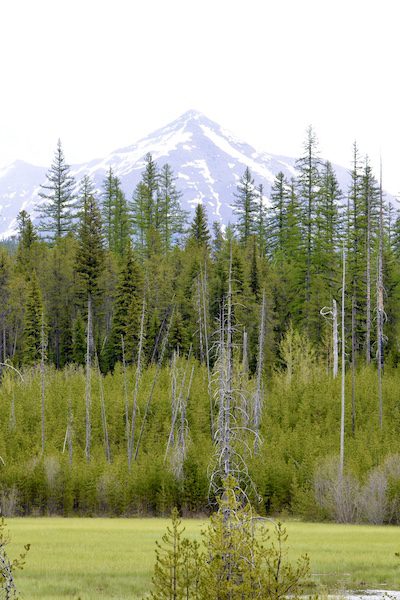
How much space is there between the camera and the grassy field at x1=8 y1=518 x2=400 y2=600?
25.0 metres

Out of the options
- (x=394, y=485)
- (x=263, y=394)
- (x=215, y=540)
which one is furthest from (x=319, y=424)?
(x=215, y=540)

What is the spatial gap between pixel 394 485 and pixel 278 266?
1577 inches

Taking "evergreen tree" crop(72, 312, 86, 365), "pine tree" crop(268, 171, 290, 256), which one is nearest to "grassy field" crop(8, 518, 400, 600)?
"evergreen tree" crop(72, 312, 86, 365)

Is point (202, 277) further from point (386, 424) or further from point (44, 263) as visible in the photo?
point (386, 424)

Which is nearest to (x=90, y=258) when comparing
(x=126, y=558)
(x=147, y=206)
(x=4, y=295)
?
(x=4, y=295)

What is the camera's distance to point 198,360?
78.9 metres

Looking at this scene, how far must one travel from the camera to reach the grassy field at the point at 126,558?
81.9 ft

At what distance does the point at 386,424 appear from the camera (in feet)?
187

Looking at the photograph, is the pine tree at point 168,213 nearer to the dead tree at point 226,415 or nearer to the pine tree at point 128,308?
the pine tree at point 128,308

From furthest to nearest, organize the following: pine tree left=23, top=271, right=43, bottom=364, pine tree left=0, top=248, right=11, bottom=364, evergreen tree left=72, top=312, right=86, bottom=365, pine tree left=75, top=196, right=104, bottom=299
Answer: pine tree left=0, top=248, right=11, bottom=364 < pine tree left=75, top=196, right=104, bottom=299 < evergreen tree left=72, top=312, right=86, bottom=365 < pine tree left=23, top=271, right=43, bottom=364

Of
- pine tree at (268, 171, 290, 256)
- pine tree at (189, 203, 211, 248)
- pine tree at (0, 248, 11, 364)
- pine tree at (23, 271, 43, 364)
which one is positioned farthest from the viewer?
pine tree at (189, 203, 211, 248)

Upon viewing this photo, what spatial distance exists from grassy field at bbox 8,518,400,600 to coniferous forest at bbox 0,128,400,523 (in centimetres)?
724

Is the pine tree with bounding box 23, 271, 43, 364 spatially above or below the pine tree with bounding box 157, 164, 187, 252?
below

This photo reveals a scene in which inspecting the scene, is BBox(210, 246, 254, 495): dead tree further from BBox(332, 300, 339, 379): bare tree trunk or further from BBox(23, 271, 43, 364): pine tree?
BBox(23, 271, 43, 364): pine tree
